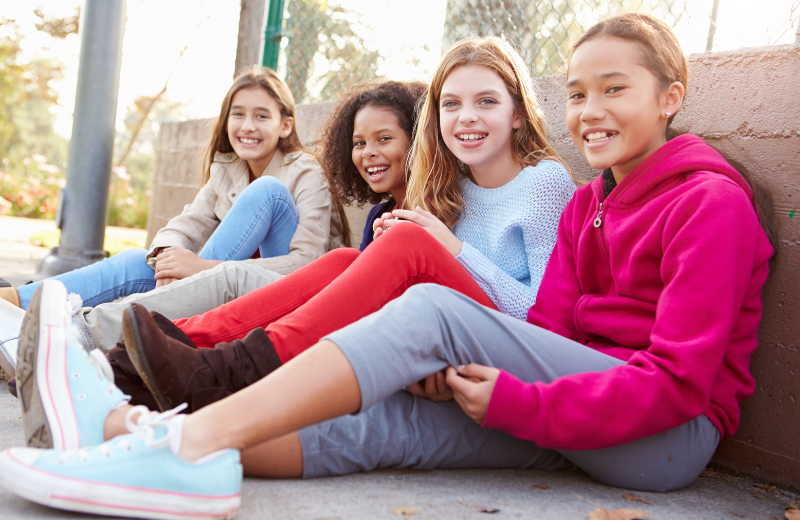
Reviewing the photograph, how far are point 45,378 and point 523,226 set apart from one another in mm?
1450

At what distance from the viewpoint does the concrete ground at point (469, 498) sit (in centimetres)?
123

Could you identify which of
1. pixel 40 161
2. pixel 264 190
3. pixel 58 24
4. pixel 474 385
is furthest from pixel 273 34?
pixel 40 161

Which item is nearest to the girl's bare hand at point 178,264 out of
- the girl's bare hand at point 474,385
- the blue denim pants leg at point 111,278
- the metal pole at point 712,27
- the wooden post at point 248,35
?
the blue denim pants leg at point 111,278

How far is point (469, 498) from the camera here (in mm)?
1384

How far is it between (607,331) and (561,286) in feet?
0.74

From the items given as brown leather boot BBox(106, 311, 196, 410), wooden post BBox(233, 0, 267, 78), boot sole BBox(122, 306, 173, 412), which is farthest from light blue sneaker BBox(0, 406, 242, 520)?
wooden post BBox(233, 0, 267, 78)

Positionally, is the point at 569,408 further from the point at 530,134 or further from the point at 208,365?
the point at 530,134

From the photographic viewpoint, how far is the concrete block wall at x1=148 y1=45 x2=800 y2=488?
67.0 inches

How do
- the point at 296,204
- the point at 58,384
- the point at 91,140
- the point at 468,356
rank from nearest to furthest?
the point at 58,384
the point at 468,356
the point at 296,204
the point at 91,140

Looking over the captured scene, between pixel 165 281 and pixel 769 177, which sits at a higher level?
pixel 769 177

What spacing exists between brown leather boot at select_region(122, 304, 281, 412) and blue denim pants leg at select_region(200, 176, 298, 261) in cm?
118

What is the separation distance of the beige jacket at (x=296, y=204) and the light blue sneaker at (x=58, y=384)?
135 centimetres

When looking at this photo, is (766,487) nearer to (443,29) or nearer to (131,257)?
(131,257)

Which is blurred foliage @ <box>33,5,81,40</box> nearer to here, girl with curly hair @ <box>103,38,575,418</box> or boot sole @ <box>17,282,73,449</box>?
girl with curly hair @ <box>103,38,575,418</box>
